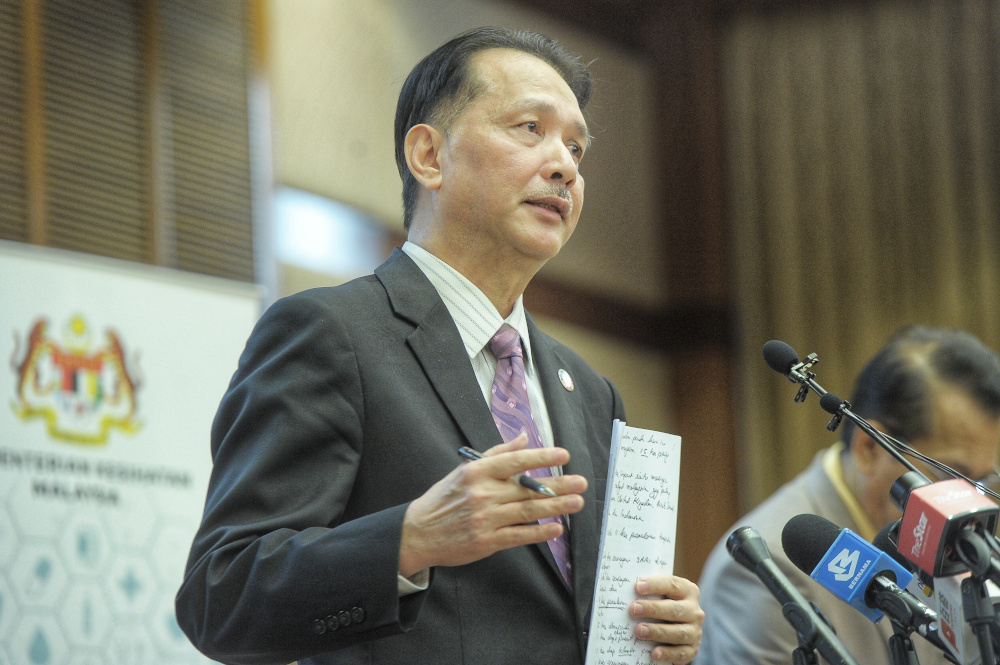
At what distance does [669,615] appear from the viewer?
5.39 feet

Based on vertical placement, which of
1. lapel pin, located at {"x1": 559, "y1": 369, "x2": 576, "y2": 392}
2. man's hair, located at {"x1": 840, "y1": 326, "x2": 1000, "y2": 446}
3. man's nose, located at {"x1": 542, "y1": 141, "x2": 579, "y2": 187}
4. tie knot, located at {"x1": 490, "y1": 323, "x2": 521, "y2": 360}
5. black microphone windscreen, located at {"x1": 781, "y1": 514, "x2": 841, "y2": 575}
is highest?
man's nose, located at {"x1": 542, "y1": 141, "x2": 579, "y2": 187}

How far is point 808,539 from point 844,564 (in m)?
0.11

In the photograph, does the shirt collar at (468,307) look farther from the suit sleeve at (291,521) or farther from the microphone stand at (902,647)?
the microphone stand at (902,647)

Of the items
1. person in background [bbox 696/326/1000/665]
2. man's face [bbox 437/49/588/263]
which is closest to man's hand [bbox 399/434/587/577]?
man's face [bbox 437/49/588/263]

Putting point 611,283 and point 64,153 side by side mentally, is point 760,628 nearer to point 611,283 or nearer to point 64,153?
point 64,153

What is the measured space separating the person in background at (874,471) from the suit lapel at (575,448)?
1.10 metres

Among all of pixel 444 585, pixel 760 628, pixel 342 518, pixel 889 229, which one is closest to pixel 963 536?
pixel 444 585

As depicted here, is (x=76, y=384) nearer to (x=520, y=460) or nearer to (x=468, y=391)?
(x=468, y=391)

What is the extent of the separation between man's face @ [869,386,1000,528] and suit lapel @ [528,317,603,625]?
4.27 ft

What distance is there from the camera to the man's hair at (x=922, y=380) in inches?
116

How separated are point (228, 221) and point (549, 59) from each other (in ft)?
10.1

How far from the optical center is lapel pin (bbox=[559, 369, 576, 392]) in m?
1.98

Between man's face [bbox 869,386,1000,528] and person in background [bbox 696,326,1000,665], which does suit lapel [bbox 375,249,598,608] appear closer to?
person in background [bbox 696,326,1000,665]

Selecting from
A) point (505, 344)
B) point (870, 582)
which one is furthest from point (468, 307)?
point (870, 582)
